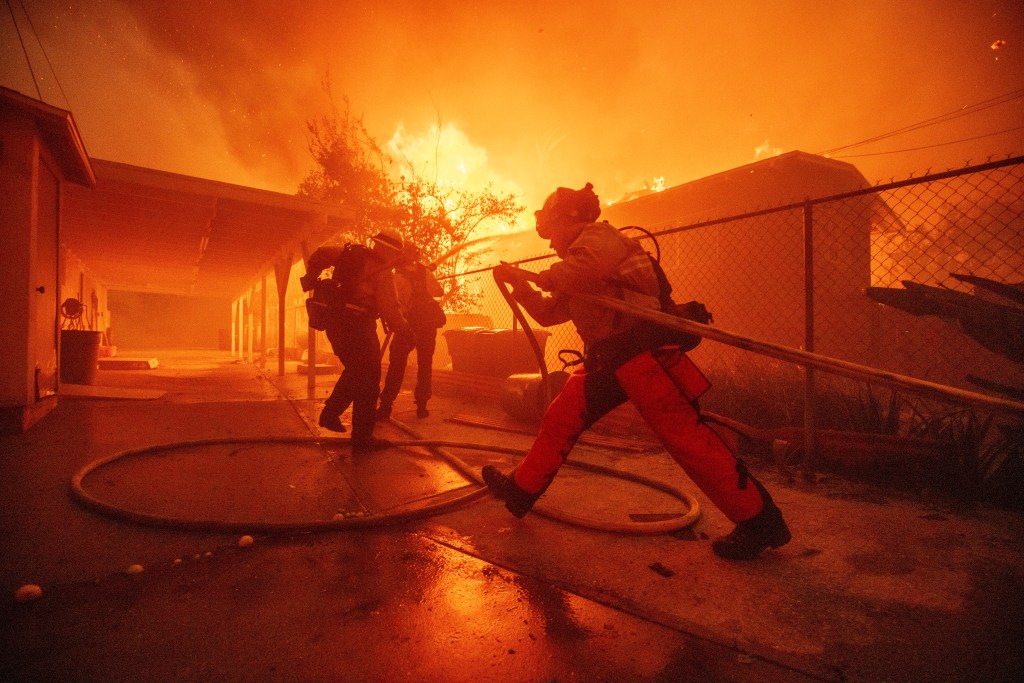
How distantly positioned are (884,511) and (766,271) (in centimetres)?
1007

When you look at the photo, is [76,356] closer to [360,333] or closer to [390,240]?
[360,333]

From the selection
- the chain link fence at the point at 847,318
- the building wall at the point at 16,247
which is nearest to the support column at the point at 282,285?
the chain link fence at the point at 847,318

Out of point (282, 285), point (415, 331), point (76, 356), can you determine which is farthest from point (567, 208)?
point (282, 285)

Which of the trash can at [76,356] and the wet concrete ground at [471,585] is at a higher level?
the trash can at [76,356]

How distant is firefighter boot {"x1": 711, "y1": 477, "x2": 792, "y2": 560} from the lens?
6.70 feet

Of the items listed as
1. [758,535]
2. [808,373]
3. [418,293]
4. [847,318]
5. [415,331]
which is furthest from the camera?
[847,318]

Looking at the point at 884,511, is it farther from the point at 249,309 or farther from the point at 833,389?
the point at 249,309

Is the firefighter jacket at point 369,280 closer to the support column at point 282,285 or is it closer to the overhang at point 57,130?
the overhang at point 57,130

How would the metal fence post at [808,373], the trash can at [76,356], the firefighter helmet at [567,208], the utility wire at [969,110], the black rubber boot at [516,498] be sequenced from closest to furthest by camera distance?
the black rubber boot at [516,498] → the firefighter helmet at [567,208] → the metal fence post at [808,373] → the trash can at [76,356] → the utility wire at [969,110]

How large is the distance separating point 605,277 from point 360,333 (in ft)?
8.24

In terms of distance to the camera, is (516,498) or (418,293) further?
(418,293)

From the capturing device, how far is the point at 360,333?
4023 millimetres

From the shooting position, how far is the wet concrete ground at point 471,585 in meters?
1.40

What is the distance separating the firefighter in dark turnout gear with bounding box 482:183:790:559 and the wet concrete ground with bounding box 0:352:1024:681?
25cm
